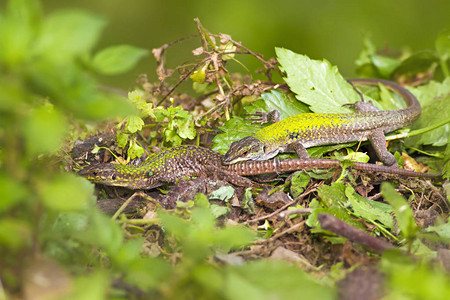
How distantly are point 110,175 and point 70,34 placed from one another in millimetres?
2460

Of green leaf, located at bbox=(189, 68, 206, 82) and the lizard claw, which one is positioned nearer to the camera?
green leaf, located at bbox=(189, 68, 206, 82)

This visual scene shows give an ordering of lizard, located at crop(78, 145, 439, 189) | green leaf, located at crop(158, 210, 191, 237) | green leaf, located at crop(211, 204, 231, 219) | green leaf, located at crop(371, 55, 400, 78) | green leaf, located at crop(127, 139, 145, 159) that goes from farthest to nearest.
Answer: green leaf, located at crop(371, 55, 400, 78), green leaf, located at crop(127, 139, 145, 159), lizard, located at crop(78, 145, 439, 189), green leaf, located at crop(211, 204, 231, 219), green leaf, located at crop(158, 210, 191, 237)

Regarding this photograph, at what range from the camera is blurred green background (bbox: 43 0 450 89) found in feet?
28.4

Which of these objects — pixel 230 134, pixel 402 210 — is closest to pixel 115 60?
pixel 402 210

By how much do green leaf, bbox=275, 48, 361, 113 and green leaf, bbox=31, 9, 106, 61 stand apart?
3.13 meters

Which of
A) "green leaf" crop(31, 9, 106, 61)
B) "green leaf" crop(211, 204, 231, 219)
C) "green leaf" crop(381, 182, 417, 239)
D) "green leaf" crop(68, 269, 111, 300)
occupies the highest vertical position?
"green leaf" crop(31, 9, 106, 61)

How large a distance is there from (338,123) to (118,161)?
2500 mm

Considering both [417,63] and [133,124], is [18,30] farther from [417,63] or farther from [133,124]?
[417,63]

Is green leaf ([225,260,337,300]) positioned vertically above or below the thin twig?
above

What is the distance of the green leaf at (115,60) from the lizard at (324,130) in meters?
2.75

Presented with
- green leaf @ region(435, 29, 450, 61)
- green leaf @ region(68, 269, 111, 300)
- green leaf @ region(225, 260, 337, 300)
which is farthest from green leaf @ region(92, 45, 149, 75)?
green leaf @ region(435, 29, 450, 61)

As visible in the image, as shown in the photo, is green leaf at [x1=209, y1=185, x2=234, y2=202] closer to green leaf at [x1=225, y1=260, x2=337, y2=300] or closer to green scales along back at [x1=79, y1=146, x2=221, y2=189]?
green scales along back at [x1=79, y1=146, x2=221, y2=189]

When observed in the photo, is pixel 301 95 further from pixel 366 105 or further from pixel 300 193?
pixel 300 193

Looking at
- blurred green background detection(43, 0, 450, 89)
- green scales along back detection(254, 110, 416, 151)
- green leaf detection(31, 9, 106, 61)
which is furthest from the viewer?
blurred green background detection(43, 0, 450, 89)
